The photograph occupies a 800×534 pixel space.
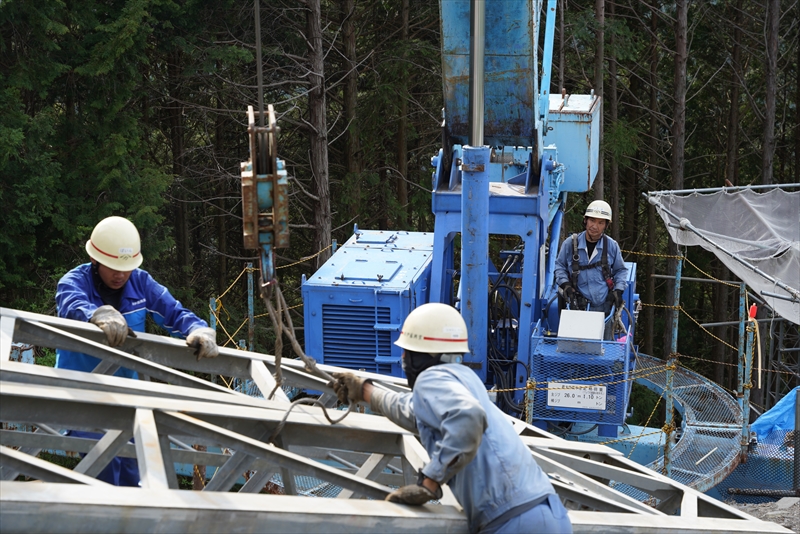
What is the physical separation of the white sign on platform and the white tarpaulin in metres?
3.45

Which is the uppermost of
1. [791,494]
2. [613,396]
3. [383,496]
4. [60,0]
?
[60,0]

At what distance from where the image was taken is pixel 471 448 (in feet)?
13.1

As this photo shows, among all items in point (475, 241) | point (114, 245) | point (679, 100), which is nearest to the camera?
point (114, 245)

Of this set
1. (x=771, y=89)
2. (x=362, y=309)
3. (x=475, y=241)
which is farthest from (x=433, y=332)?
(x=771, y=89)

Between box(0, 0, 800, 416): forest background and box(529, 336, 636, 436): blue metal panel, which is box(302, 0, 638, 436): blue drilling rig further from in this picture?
box(0, 0, 800, 416): forest background

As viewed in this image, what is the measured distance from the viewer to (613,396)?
9.85m

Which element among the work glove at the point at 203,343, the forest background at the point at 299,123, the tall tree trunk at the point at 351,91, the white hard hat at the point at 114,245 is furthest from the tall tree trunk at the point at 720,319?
the white hard hat at the point at 114,245

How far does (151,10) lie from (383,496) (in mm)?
14375

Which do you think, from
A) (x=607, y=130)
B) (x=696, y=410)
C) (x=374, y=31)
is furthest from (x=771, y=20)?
(x=696, y=410)

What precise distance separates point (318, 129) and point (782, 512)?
11731mm

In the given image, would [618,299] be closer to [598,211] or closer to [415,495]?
[598,211]

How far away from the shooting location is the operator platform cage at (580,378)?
9586mm

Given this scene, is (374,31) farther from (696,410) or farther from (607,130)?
(696,410)

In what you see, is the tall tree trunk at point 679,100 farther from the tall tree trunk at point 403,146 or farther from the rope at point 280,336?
the rope at point 280,336
